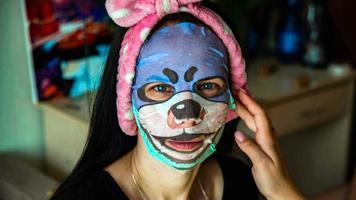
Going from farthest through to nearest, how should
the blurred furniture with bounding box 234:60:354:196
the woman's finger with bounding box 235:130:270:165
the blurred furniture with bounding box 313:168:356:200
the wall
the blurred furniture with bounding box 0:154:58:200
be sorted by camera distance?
the blurred furniture with bounding box 234:60:354:196, the blurred furniture with bounding box 313:168:356:200, the wall, the blurred furniture with bounding box 0:154:58:200, the woman's finger with bounding box 235:130:270:165

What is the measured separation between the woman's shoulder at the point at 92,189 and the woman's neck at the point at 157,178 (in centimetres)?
5

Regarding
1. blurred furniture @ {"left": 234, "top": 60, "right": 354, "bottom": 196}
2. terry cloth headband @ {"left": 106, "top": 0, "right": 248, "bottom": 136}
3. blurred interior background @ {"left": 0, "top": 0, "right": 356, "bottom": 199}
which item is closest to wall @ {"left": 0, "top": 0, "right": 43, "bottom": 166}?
blurred interior background @ {"left": 0, "top": 0, "right": 356, "bottom": 199}

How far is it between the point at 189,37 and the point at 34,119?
40.3 inches

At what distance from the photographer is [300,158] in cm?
259

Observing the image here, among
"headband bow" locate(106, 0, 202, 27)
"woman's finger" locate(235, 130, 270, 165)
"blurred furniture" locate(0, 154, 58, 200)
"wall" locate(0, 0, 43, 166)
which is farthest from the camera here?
"wall" locate(0, 0, 43, 166)

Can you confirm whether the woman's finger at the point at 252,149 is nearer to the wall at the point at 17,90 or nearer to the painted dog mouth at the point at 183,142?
the painted dog mouth at the point at 183,142

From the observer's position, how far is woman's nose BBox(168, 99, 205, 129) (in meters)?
1.11

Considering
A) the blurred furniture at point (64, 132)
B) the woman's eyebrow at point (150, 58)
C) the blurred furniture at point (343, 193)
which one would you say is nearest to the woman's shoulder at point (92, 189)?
the woman's eyebrow at point (150, 58)

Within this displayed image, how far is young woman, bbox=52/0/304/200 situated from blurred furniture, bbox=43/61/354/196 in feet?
0.78

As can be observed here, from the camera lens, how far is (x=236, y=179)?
1.34 m

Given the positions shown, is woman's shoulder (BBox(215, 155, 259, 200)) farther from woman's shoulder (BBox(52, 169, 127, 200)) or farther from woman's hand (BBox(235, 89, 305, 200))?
woman's shoulder (BBox(52, 169, 127, 200))

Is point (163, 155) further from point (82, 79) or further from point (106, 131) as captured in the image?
point (82, 79)

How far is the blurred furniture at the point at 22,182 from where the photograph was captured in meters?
1.62

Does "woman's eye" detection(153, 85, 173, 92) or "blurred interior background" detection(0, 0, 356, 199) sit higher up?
"woman's eye" detection(153, 85, 173, 92)
